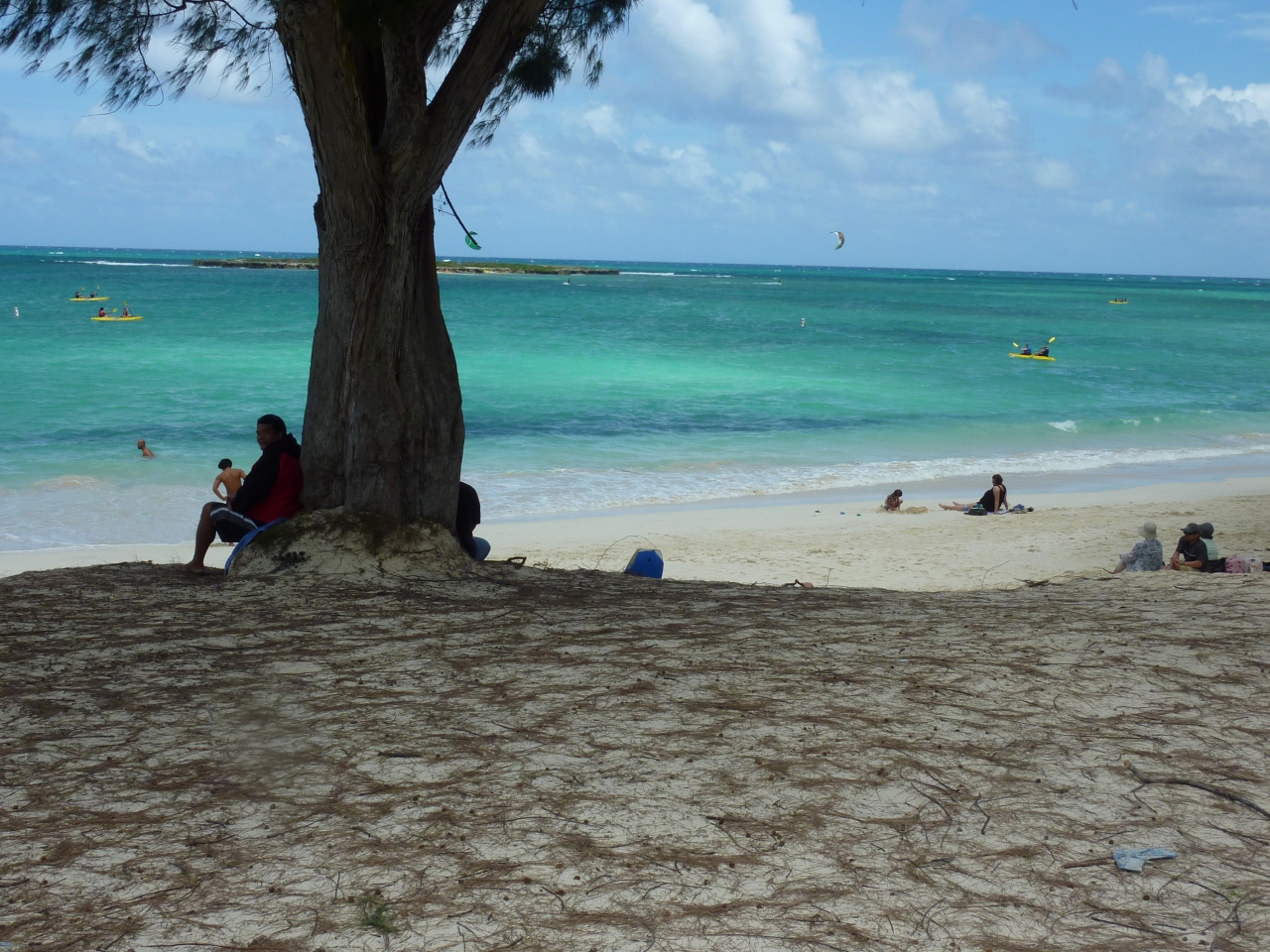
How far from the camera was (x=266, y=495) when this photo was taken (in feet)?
21.3

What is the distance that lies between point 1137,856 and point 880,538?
32.7ft

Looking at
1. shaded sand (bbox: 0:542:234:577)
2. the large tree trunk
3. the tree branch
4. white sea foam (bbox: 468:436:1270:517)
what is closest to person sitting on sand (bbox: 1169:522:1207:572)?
the large tree trunk

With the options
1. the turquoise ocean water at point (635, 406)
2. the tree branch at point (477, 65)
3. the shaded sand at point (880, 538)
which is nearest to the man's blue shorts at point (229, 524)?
the tree branch at point (477, 65)

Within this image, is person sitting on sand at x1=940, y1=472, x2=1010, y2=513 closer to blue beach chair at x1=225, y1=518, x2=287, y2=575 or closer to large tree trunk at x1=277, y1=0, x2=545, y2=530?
large tree trunk at x1=277, y1=0, x2=545, y2=530

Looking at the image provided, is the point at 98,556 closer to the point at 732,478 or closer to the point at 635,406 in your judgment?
the point at 732,478

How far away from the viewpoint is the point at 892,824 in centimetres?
321

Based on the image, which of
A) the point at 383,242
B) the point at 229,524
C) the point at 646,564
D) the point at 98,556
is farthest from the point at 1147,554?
the point at 98,556

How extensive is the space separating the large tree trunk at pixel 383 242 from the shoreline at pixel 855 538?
160 inches

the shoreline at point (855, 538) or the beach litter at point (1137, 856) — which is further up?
the beach litter at point (1137, 856)

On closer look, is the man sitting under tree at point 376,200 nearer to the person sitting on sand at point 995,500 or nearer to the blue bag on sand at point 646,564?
the blue bag on sand at point 646,564

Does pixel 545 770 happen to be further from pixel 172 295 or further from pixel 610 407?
pixel 172 295

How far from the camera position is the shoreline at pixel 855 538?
10852 millimetres

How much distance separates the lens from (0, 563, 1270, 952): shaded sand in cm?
273

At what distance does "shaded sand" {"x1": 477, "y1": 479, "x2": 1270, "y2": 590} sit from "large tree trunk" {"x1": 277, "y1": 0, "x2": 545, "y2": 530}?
421 centimetres
